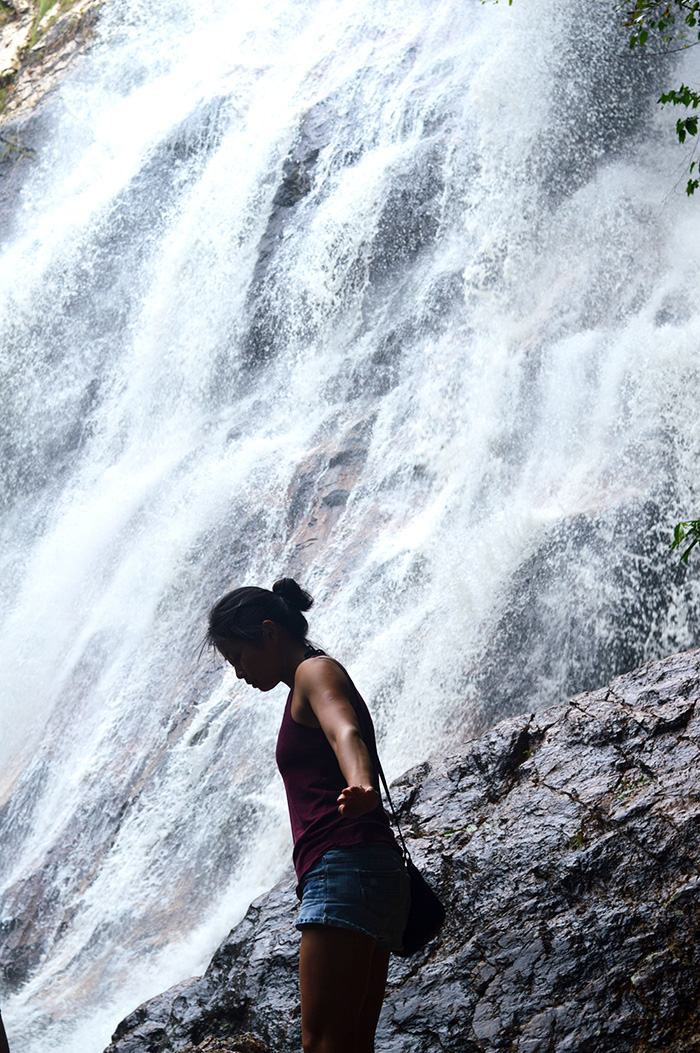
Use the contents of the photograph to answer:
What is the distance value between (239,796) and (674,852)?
351 centimetres

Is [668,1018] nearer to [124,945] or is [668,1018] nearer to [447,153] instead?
[124,945]

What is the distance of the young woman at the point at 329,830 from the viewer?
2086mm

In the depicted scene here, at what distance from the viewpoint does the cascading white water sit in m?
6.14

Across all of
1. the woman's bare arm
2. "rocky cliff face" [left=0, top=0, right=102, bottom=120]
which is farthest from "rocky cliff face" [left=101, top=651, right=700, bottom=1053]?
"rocky cliff face" [left=0, top=0, right=102, bottom=120]

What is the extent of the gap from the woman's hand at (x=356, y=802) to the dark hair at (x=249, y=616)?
62 cm

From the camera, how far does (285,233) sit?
456 inches

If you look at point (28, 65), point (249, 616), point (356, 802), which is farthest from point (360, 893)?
point (28, 65)

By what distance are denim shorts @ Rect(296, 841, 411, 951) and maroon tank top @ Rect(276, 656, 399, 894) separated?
3cm

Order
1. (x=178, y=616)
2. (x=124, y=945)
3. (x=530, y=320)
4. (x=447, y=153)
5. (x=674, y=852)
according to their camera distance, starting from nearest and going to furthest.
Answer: (x=674, y=852) → (x=124, y=945) → (x=178, y=616) → (x=530, y=320) → (x=447, y=153)

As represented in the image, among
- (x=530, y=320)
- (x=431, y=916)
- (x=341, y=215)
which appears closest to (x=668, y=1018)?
(x=431, y=916)

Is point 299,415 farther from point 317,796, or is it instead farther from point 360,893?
point 360,893

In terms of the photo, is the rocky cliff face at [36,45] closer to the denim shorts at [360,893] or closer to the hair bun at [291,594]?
the hair bun at [291,594]

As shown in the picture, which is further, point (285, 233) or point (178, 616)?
point (285, 233)

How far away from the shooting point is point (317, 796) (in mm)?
2314
